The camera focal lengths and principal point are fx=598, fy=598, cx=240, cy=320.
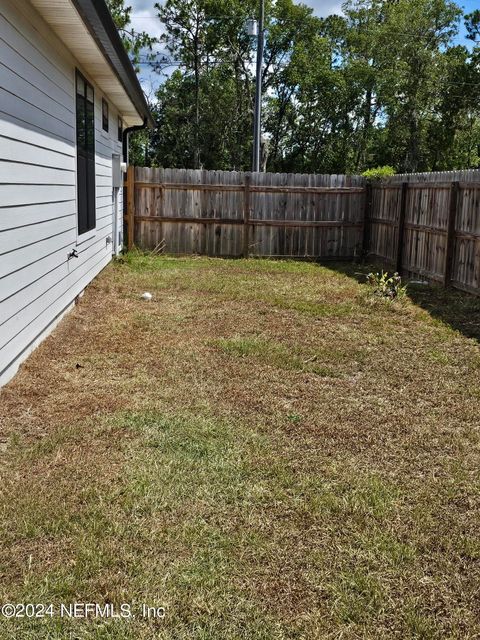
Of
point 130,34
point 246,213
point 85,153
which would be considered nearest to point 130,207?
point 246,213

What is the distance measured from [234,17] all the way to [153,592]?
1037 inches

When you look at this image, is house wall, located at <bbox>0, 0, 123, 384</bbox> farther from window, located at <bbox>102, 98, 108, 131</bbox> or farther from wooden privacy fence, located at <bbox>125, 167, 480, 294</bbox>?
wooden privacy fence, located at <bbox>125, 167, 480, 294</bbox>

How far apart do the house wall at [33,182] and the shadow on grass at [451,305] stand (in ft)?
12.9

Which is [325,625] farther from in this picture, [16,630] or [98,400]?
[98,400]

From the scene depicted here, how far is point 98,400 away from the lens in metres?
3.72

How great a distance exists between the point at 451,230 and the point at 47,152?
5.36 meters

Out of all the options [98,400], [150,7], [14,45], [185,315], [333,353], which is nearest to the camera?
[98,400]

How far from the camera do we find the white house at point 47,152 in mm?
3902

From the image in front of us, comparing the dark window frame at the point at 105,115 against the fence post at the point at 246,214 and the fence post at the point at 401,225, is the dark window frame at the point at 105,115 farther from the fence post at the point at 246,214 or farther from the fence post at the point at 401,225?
the fence post at the point at 401,225

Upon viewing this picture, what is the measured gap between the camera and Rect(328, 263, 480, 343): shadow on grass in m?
6.12

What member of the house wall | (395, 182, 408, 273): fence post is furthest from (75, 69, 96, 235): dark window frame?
(395, 182, 408, 273): fence post

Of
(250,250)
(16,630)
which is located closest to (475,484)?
(16,630)

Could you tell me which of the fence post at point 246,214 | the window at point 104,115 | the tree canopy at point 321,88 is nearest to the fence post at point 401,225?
the fence post at point 246,214

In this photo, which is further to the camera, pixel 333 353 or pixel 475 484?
pixel 333 353
